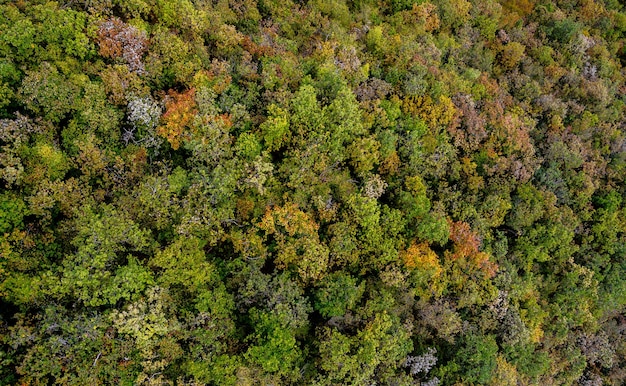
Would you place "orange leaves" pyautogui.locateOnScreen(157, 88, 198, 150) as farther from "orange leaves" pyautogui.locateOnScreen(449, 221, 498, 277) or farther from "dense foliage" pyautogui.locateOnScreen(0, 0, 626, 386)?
"orange leaves" pyautogui.locateOnScreen(449, 221, 498, 277)

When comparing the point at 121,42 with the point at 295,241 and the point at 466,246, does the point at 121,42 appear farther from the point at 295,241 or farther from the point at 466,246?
the point at 466,246

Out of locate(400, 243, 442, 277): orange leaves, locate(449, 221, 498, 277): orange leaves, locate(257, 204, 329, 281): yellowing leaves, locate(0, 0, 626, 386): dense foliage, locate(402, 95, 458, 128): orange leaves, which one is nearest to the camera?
locate(0, 0, 626, 386): dense foliage

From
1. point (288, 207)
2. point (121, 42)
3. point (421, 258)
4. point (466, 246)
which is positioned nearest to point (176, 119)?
point (121, 42)

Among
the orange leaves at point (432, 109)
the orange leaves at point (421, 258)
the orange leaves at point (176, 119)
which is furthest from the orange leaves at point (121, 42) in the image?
the orange leaves at point (421, 258)

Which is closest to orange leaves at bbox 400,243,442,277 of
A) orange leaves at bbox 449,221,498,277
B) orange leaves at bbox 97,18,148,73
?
orange leaves at bbox 449,221,498,277

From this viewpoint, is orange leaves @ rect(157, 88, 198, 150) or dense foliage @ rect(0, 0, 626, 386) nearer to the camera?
dense foliage @ rect(0, 0, 626, 386)

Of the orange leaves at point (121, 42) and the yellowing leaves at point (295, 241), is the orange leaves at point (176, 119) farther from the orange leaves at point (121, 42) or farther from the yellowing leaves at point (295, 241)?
the yellowing leaves at point (295, 241)
